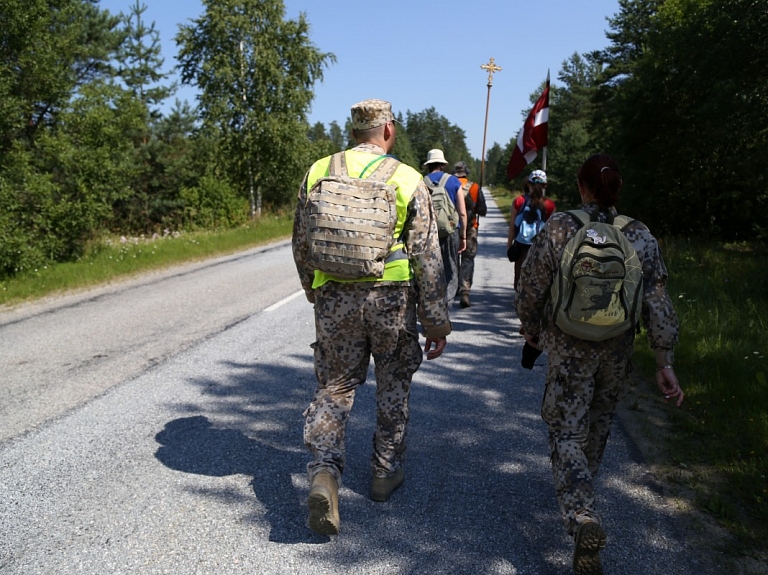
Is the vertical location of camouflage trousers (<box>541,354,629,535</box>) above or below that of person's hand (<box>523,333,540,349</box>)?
below

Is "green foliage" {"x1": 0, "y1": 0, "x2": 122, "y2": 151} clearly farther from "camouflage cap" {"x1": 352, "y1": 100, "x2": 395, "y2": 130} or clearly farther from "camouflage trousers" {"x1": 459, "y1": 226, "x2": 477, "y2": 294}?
"camouflage cap" {"x1": 352, "y1": 100, "x2": 395, "y2": 130}

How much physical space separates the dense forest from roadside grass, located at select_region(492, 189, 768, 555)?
7.64 meters

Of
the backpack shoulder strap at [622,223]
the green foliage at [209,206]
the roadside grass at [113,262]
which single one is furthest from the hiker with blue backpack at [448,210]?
the green foliage at [209,206]

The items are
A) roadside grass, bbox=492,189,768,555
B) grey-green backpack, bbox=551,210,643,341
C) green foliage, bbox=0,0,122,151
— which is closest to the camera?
grey-green backpack, bbox=551,210,643,341

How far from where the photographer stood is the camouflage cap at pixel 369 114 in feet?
10.2

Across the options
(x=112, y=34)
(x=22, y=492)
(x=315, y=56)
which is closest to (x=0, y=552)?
(x=22, y=492)

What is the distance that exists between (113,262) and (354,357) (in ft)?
38.6

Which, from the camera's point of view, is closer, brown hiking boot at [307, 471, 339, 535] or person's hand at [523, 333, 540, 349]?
brown hiking boot at [307, 471, 339, 535]

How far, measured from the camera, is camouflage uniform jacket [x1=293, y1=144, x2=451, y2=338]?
10.0 ft

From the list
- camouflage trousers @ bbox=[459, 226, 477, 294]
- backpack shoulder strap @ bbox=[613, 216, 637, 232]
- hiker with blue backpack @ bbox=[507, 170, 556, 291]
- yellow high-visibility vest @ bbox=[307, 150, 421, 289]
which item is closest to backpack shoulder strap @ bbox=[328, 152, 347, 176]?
yellow high-visibility vest @ bbox=[307, 150, 421, 289]

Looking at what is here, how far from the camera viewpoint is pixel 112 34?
25.2m

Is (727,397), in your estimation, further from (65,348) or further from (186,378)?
(65,348)

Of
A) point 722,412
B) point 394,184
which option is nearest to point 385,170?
point 394,184

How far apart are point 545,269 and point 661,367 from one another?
0.71 m
